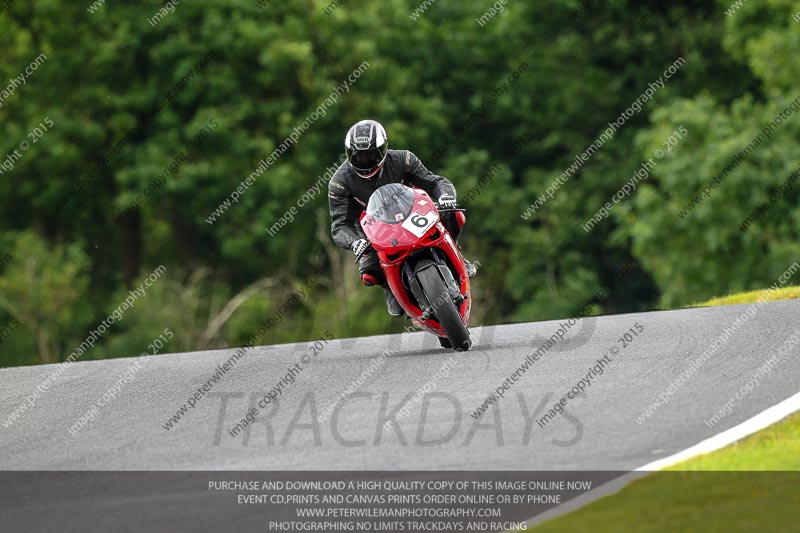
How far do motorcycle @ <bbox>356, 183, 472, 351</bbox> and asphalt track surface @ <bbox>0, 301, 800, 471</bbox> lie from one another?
36 cm

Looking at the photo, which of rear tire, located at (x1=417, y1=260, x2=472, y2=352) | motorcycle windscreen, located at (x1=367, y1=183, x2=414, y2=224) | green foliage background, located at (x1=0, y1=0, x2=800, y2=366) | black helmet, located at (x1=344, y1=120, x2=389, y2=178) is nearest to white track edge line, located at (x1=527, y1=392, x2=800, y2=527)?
rear tire, located at (x1=417, y1=260, x2=472, y2=352)

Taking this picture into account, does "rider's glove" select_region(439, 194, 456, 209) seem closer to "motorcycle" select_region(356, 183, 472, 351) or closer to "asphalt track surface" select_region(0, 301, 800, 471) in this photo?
"motorcycle" select_region(356, 183, 472, 351)

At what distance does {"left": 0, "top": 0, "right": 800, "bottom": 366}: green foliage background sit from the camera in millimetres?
37219

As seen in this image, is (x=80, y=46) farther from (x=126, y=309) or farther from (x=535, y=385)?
(x=535, y=385)

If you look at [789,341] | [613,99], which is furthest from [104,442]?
[613,99]

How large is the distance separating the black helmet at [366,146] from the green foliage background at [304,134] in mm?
21850

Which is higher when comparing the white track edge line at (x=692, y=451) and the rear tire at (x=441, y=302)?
the white track edge line at (x=692, y=451)

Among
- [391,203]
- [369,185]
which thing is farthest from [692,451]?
[369,185]

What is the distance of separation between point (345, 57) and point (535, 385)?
31.1m

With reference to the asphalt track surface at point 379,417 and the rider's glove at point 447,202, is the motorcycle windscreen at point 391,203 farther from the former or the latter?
the asphalt track surface at point 379,417

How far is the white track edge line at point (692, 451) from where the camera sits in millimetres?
6414

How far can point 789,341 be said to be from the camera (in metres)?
10.7

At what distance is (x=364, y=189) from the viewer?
1229 centimetres

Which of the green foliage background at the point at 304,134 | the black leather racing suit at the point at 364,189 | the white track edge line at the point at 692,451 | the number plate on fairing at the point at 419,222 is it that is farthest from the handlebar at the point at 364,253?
the green foliage background at the point at 304,134
